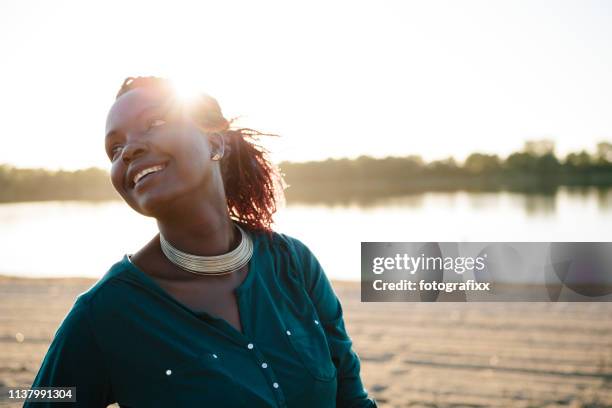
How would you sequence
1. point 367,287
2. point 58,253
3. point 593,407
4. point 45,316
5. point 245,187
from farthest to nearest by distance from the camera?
point 58,253 → point 367,287 → point 45,316 → point 593,407 → point 245,187

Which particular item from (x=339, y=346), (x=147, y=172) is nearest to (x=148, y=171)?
(x=147, y=172)

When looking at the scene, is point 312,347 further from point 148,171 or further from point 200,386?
point 148,171

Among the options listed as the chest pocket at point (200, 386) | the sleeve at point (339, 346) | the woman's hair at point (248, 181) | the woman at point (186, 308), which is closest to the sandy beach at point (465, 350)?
the sleeve at point (339, 346)

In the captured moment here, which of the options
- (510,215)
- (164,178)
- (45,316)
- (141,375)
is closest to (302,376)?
(141,375)

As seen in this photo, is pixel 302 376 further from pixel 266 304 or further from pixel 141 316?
pixel 141 316

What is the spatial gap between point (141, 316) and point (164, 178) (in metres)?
0.30

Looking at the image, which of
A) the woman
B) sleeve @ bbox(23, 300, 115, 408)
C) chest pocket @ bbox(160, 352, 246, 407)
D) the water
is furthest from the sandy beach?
the water

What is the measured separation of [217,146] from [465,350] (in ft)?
12.5

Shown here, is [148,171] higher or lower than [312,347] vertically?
higher

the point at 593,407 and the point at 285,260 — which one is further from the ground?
the point at 285,260

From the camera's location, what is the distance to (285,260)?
158 cm

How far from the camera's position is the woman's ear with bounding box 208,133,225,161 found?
1441mm

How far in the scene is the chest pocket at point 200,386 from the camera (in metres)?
1.19

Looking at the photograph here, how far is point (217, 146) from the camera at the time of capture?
1.48m
